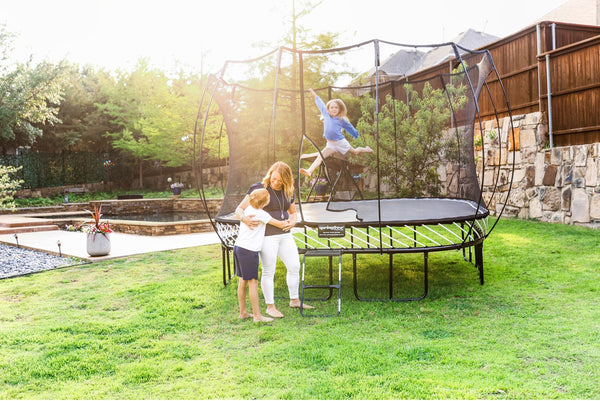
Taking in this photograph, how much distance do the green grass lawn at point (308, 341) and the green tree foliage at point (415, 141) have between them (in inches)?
135

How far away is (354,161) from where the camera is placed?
6.87 metres

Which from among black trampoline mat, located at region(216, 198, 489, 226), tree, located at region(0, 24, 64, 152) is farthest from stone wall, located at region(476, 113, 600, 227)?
tree, located at region(0, 24, 64, 152)

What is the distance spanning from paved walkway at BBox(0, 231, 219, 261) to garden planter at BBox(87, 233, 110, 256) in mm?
86

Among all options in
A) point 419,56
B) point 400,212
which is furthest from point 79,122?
point 400,212

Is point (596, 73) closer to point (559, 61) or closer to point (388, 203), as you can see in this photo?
point (559, 61)

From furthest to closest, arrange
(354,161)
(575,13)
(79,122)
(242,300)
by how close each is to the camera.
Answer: (79,122) < (575,13) < (354,161) < (242,300)

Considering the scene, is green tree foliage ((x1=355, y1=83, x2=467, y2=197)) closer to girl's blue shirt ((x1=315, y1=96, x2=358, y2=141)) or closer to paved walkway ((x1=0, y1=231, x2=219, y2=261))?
girl's blue shirt ((x1=315, y1=96, x2=358, y2=141))

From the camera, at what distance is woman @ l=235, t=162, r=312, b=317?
3.74 metres

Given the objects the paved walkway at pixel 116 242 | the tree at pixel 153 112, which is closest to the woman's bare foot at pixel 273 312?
the paved walkway at pixel 116 242

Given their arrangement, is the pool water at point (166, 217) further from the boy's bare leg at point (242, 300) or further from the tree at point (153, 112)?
the boy's bare leg at point (242, 300)

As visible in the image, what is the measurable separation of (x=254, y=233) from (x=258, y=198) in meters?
0.28

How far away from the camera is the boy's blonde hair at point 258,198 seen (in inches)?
144

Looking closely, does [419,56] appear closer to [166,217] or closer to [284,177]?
[166,217]

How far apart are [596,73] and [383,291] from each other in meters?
6.39
